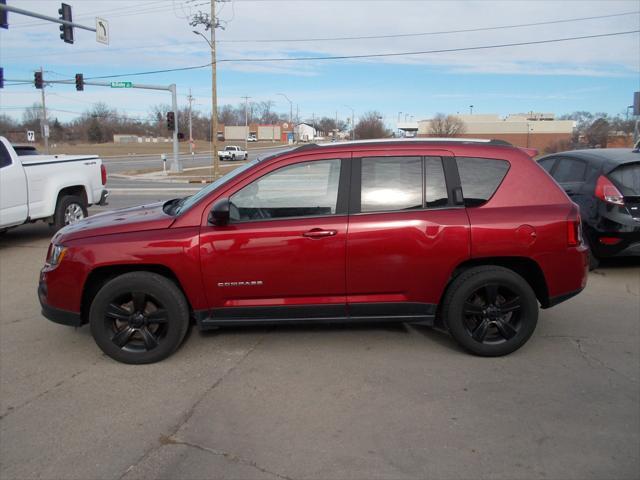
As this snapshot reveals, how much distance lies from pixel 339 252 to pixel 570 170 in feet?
15.9

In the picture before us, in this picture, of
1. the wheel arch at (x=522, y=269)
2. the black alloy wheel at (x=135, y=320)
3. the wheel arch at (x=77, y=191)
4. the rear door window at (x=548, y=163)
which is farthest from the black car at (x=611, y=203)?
the wheel arch at (x=77, y=191)

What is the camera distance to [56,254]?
4219 mm

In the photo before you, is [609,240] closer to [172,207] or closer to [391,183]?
[391,183]

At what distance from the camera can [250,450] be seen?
10.0ft

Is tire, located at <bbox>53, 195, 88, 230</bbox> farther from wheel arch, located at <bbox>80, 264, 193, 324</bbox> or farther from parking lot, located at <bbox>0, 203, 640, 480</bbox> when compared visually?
wheel arch, located at <bbox>80, 264, 193, 324</bbox>

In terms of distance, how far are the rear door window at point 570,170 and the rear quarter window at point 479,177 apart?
134 inches

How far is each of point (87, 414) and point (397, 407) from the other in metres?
2.05

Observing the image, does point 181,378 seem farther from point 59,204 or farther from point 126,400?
point 59,204

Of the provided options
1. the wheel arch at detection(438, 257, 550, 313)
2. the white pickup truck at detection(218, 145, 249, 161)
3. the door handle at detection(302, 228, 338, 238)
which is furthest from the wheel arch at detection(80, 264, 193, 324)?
the white pickup truck at detection(218, 145, 249, 161)

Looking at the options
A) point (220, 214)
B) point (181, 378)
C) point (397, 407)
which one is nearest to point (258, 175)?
point (220, 214)

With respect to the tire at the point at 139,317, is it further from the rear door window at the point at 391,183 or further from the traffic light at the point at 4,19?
the traffic light at the point at 4,19

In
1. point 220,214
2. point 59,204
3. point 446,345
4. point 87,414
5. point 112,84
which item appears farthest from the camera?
point 112,84

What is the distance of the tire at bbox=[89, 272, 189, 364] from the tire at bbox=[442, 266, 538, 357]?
2.15 metres

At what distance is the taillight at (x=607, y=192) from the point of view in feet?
21.2
